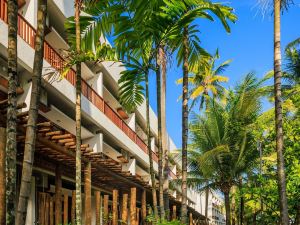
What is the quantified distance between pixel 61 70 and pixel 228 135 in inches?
713

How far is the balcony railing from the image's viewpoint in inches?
505

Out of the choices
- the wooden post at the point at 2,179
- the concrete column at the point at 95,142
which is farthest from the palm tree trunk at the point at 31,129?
the concrete column at the point at 95,142

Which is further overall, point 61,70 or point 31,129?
A: point 61,70

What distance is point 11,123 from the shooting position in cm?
543

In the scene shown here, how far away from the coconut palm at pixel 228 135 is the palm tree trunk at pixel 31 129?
1986 centimetres

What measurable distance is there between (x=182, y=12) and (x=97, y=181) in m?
12.5

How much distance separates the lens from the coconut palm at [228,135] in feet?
86.3

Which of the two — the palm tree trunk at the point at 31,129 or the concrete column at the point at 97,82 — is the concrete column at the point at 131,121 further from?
the palm tree trunk at the point at 31,129

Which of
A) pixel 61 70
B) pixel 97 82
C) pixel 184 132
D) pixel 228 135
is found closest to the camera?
pixel 61 70

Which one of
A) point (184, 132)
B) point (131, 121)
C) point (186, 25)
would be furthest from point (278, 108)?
point (131, 121)

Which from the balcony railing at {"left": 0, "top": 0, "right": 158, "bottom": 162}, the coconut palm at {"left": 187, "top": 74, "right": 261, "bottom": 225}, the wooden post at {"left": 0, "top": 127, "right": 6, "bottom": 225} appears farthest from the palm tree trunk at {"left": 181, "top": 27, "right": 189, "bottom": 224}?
the coconut palm at {"left": 187, "top": 74, "right": 261, "bottom": 225}

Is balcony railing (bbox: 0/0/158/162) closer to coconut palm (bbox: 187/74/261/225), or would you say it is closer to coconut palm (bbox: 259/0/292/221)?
coconut palm (bbox: 187/74/261/225)

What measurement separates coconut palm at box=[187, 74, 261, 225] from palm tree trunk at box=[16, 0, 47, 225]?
1986 cm

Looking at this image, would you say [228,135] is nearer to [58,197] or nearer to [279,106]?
[279,106]
